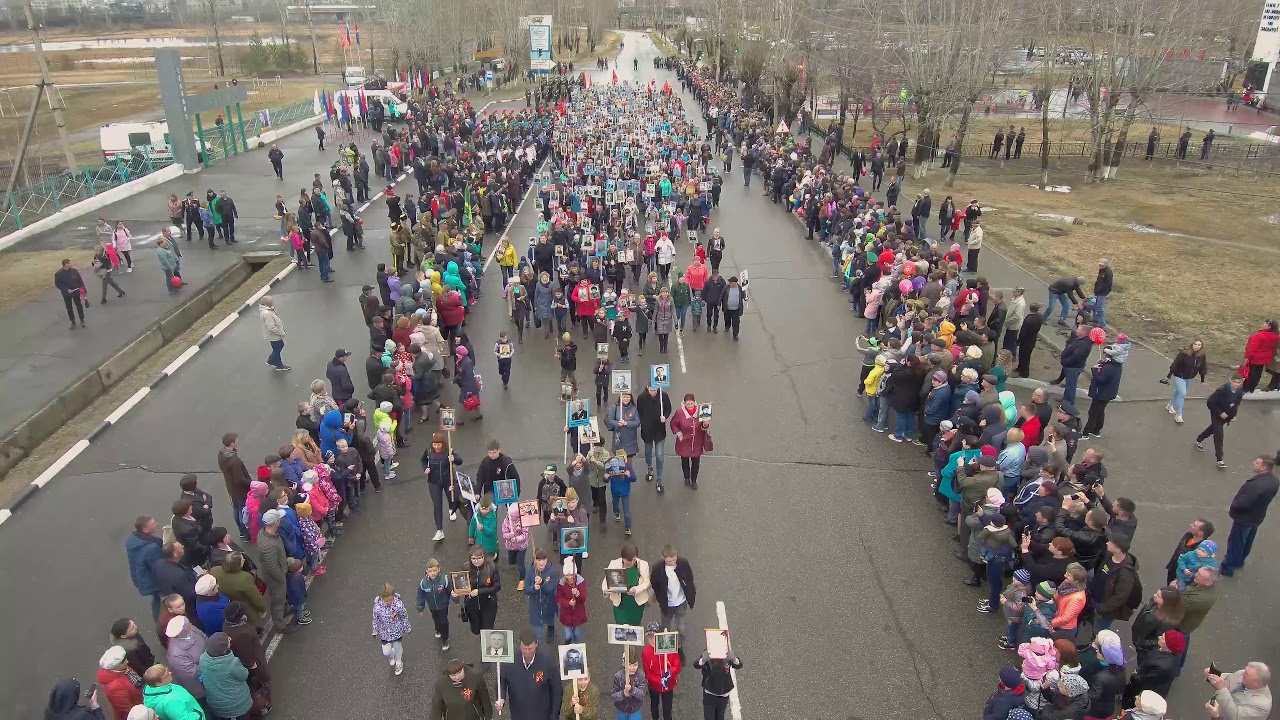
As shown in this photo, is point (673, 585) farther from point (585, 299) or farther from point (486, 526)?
point (585, 299)

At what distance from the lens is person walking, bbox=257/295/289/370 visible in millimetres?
14469

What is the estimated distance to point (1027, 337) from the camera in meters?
14.1

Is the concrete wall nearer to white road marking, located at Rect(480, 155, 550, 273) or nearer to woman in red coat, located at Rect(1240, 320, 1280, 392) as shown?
white road marking, located at Rect(480, 155, 550, 273)

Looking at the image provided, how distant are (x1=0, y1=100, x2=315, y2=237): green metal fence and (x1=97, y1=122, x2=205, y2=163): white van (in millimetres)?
1044

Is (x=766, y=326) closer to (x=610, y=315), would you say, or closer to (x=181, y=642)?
(x=610, y=315)

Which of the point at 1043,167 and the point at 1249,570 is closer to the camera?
the point at 1249,570

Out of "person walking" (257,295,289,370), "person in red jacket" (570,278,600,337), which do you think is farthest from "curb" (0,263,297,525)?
"person in red jacket" (570,278,600,337)

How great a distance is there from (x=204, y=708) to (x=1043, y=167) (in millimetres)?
33553

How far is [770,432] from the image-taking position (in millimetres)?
13023

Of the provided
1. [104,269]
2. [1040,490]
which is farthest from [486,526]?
[104,269]

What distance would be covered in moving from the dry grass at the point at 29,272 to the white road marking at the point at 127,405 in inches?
274

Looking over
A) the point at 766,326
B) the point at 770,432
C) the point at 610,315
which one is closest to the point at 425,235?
the point at 610,315

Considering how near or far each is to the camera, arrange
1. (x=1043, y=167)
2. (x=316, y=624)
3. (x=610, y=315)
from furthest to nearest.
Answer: (x=1043, y=167)
(x=610, y=315)
(x=316, y=624)

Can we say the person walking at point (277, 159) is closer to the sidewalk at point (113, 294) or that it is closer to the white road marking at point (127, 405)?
the sidewalk at point (113, 294)
